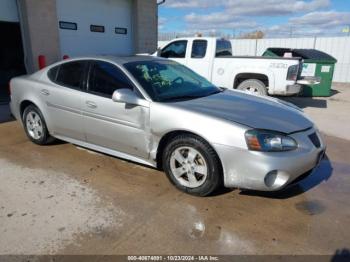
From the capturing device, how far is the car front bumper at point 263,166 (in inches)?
124

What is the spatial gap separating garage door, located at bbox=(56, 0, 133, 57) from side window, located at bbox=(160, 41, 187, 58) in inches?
73.8

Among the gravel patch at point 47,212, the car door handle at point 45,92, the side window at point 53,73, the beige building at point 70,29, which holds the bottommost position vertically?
the gravel patch at point 47,212

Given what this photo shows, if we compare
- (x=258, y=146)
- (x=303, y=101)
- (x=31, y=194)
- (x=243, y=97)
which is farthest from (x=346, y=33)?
(x=31, y=194)

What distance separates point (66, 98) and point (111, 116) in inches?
35.3

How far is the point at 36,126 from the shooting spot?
16.7 feet

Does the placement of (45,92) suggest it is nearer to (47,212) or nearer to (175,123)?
(47,212)

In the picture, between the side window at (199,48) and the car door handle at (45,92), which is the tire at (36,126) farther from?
the side window at (199,48)

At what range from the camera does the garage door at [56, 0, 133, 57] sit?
10312 millimetres

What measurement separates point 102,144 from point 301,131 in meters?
2.44

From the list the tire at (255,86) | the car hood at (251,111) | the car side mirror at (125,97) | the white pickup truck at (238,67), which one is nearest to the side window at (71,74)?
the car side mirror at (125,97)

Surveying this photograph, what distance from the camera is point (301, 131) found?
3.49 m

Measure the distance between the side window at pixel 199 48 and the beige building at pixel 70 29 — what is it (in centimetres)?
283

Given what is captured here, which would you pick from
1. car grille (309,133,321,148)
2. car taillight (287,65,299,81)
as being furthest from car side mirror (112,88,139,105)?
car taillight (287,65,299,81)

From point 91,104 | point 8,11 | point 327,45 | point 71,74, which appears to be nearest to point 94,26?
point 8,11
